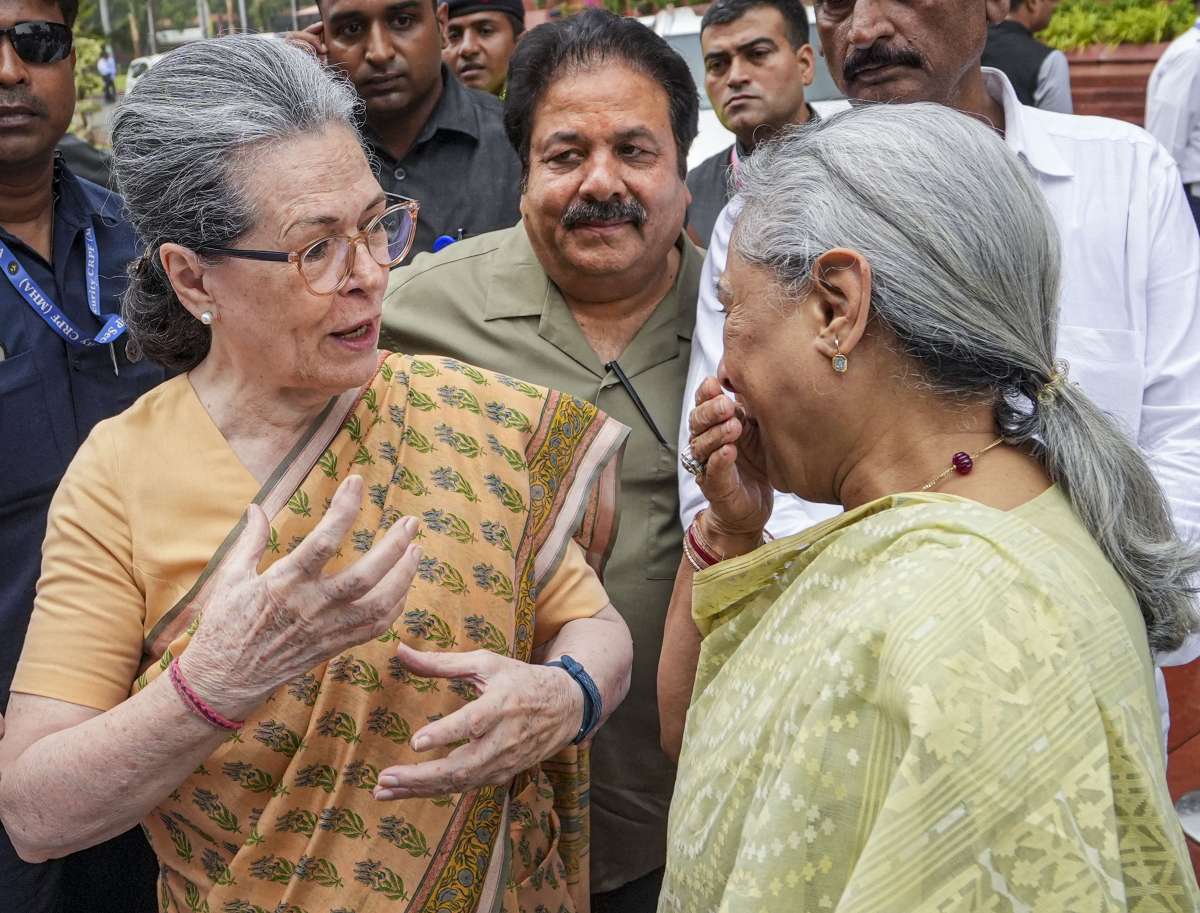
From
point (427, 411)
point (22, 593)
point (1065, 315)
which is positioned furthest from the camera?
point (22, 593)

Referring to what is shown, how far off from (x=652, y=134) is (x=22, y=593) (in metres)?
1.69

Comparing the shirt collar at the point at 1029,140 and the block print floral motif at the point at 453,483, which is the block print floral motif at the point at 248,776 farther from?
the shirt collar at the point at 1029,140

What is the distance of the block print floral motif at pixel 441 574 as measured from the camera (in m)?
2.15

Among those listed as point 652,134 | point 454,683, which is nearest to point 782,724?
point 454,683

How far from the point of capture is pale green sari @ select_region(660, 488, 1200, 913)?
1.34 metres

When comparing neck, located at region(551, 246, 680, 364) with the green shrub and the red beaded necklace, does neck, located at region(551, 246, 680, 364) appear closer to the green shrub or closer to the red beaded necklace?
the red beaded necklace

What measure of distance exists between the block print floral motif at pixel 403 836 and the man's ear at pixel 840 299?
1.06 meters

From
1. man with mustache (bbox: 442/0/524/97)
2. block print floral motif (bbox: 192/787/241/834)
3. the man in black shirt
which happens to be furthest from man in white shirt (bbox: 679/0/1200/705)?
man with mustache (bbox: 442/0/524/97)

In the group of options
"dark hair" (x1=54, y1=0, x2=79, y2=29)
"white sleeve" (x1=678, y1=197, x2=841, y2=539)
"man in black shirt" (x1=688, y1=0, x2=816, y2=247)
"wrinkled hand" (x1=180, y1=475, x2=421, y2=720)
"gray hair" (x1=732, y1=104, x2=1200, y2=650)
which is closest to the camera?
"gray hair" (x1=732, y1=104, x2=1200, y2=650)

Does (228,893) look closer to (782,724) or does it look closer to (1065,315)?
(782,724)

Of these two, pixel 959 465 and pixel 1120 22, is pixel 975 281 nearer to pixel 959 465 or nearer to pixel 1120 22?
pixel 959 465

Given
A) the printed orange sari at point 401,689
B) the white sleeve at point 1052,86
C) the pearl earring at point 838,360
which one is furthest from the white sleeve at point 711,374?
the white sleeve at point 1052,86

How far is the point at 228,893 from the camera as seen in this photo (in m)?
2.05

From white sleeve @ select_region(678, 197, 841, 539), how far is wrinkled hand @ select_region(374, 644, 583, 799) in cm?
58
